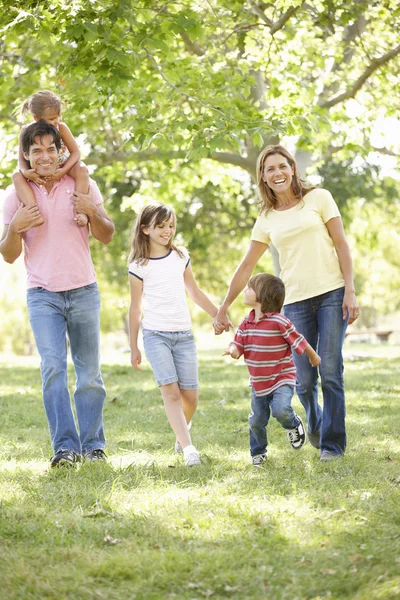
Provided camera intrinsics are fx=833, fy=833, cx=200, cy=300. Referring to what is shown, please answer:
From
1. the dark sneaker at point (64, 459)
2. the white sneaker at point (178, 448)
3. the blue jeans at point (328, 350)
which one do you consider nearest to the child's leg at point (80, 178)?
the dark sneaker at point (64, 459)

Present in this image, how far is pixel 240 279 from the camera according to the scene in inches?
256

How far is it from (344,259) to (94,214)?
1.83 metres

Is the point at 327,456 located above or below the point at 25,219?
below

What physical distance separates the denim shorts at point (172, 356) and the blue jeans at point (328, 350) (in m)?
0.80

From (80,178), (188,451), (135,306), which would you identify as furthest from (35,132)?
(188,451)

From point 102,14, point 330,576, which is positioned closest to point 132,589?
point 330,576

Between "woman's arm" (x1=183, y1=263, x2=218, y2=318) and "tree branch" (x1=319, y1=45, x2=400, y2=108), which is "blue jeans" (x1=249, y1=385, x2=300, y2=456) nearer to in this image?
"woman's arm" (x1=183, y1=263, x2=218, y2=318)

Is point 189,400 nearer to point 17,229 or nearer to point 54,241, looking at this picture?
point 54,241

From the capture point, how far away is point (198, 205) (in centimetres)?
2339

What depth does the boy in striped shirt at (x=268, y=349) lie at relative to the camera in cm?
580

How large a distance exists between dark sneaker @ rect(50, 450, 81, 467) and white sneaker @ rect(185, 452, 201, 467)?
2.55 ft

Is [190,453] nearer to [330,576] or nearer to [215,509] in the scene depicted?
[215,509]

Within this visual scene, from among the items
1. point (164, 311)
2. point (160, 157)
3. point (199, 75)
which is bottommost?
point (164, 311)

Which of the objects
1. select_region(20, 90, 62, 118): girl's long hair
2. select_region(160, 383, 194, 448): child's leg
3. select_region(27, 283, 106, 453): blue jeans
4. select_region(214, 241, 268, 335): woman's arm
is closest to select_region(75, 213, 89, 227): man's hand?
select_region(27, 283, 106, 453): blue jeans
